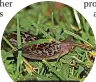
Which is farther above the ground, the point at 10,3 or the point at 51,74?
the point at 10,3

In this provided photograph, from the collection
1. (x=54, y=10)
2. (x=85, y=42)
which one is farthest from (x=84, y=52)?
(x=54, y=10)

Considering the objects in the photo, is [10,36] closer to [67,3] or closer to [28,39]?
[28,39]
